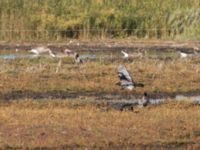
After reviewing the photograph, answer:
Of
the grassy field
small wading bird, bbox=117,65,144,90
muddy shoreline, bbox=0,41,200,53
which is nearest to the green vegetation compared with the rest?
muddy shoreline, bbox=0,41,200,53

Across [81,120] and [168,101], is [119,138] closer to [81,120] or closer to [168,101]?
[81,120]

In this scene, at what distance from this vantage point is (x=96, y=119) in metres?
12.1

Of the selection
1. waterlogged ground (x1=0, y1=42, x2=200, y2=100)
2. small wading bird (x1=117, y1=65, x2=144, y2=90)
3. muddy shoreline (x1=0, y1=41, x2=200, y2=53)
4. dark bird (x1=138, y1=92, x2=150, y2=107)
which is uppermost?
dark bird (x1=138, y1=92, x2=150, y2=107)

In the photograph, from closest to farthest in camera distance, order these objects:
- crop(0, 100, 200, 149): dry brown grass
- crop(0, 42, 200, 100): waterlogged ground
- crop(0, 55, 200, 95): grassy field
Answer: crop(0, 100, 200, 149): dry brown grass
crop(0, 42, 200, 100): waterlogged ground
crop(0, 55, 200, 95): grassy field

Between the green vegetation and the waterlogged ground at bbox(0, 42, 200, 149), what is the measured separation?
17.0 feet

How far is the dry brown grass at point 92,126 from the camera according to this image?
34.1ft

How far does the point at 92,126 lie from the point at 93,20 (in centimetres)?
1950

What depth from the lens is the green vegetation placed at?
98.2 ft

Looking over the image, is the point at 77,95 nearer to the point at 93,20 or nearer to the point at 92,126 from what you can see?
the point at 92,126

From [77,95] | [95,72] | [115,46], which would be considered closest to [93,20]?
[115,46]

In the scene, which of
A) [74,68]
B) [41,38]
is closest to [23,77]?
[74,68]

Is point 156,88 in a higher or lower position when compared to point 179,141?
→ lower

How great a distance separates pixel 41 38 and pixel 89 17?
2254 millimetres

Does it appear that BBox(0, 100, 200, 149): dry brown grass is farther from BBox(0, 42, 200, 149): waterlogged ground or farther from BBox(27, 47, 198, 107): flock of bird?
BBox(27, 47, 198, 107): flock of bird
